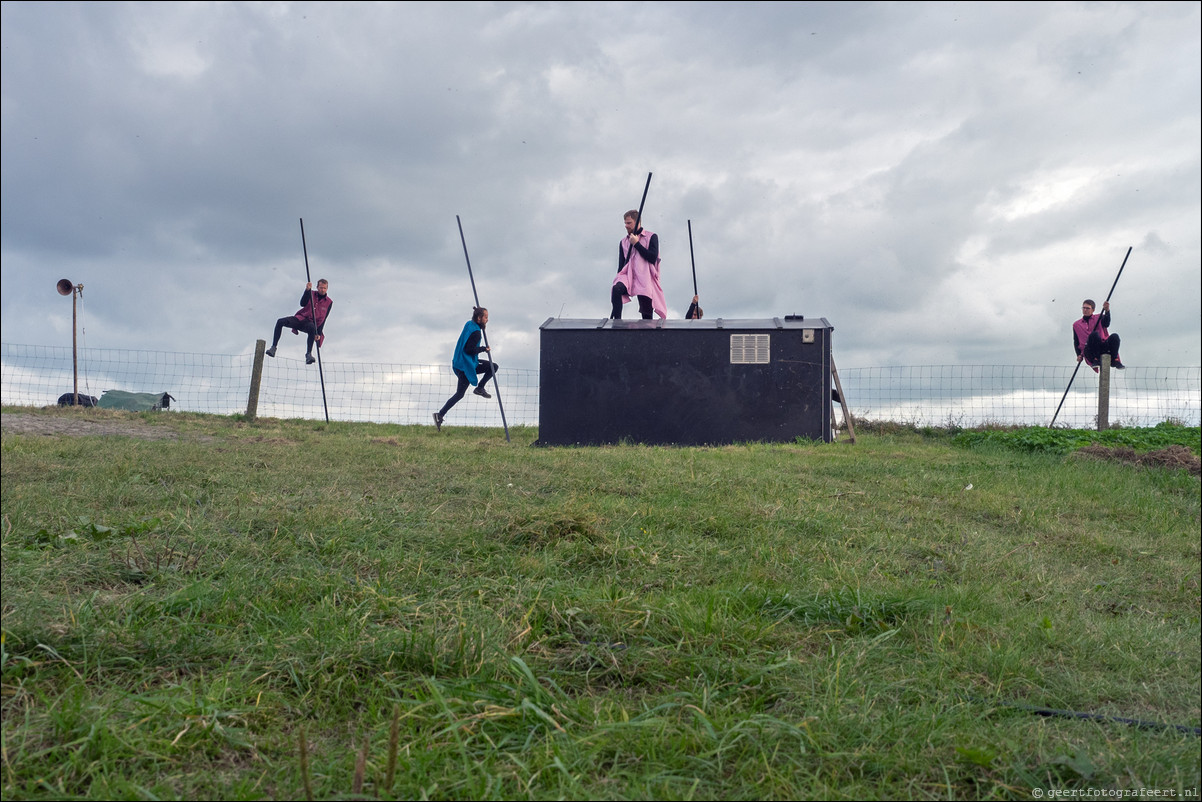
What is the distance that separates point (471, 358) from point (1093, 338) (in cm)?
1007

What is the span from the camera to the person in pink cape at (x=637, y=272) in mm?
10477

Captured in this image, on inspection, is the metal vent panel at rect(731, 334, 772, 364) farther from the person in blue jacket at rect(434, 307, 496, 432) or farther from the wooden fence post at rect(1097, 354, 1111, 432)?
the wooden fence post at rect(1097, 354, 1111, 432)

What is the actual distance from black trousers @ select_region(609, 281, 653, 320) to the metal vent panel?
1.48 metres

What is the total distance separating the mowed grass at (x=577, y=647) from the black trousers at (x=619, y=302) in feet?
21.0

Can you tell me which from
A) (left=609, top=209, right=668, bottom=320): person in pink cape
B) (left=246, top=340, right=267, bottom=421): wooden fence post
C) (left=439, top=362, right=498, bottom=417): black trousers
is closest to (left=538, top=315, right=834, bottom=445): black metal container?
(left=609, top=209, right=668, bottom=320): person in pink cape

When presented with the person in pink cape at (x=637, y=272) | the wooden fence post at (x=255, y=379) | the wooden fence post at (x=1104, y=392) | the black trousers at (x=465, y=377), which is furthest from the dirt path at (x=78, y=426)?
the wooden fence post at (x=1104, y=392)

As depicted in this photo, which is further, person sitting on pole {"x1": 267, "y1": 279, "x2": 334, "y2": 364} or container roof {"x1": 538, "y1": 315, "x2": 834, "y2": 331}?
person sitting on pole {"x1": 267, "y1": 279, "x2": 334, "y2": 364}

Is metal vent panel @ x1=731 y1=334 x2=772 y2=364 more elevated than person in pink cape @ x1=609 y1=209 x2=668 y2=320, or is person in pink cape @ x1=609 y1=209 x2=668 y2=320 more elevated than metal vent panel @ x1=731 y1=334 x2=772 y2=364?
person in pink cape @ x1=609 y1=209 x2=668 y2=320

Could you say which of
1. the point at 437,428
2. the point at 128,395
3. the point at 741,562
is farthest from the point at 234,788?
the point at 128,395

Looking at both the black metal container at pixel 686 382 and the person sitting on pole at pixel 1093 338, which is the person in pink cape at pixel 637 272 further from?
the person sitting on pole at pixel 1093 338

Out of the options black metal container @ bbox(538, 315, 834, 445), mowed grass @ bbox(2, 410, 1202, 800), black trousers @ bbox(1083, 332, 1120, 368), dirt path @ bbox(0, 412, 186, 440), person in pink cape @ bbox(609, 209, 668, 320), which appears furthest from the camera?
black trousers @ bbox(1083, 332, 1120, 368)

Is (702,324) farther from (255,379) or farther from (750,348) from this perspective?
(255,379)

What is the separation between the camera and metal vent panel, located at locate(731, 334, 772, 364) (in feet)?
31.7

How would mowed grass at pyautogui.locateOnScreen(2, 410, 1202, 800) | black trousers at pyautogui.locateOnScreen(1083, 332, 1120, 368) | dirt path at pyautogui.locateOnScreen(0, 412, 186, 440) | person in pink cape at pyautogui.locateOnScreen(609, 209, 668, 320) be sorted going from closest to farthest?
mowed grass at pyautogui.locateOnScreen(2, 410, 1202, 800)
dirt path at pyautogui.locateOnScreen(0, 412, 186, 440)
person in pink cape at pyautogui.locateOnScreen(609, 209, 668, 320)
black trousers at pyautogui.locateOnScreen(1083, 332, 1120, 368)
